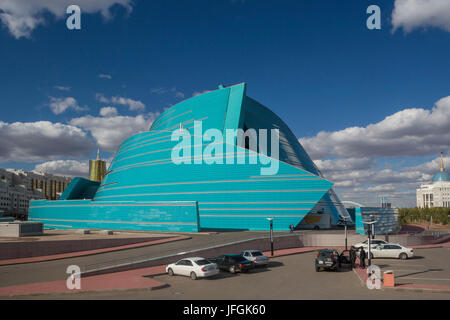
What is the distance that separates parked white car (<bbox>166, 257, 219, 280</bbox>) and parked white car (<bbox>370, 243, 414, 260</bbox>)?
14114 mm

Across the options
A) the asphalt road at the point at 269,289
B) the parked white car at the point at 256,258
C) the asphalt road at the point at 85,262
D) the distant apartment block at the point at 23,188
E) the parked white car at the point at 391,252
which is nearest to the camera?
the asphalt road at the point at 269,289

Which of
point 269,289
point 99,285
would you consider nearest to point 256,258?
point 269,289

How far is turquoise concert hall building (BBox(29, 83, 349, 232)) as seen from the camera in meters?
42.9

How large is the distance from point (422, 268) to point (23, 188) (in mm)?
169264

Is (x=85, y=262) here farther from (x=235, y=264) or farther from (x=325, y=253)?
(x=325, y=253)

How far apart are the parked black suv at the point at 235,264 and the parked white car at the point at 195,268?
1.79 m

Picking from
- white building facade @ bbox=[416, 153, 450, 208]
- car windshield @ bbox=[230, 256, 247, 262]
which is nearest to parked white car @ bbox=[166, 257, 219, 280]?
car windshield @ bbox=[230, 256, 247, 262]

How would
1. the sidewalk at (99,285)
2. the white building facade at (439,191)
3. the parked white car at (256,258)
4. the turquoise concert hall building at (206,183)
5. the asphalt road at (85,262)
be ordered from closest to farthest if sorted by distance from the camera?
the sidewalk at (99,285), the asphalt road at (85,262), the parked white car at (256,258), the turquoise concert hall building at (206,183), the white building facade at (439,191)

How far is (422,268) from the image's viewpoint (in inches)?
877

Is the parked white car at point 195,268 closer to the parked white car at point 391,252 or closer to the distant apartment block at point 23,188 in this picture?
the parked white car at point 391,252

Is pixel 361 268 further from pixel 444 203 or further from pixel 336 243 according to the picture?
pixel 444 203

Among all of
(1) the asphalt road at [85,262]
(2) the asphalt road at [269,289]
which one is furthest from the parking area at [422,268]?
(1) the asphalt road at [85,262]

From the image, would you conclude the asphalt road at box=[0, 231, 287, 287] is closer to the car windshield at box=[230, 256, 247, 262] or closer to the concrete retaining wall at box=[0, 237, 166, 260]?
the concrete retaining wall at box=[0, 237, 166, 260]

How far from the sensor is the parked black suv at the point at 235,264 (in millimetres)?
20828
